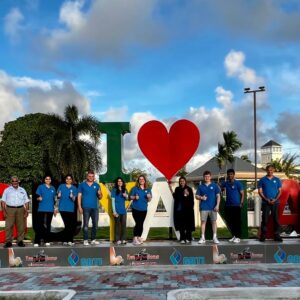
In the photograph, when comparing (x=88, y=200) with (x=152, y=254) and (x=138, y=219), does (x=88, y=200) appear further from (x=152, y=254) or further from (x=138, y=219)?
(x=152, y=254)

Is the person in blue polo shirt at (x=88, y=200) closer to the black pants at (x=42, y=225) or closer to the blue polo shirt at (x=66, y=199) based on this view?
the blue polo shirt at (x=66, y=199)

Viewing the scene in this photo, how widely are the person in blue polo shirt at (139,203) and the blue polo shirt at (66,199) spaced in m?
1.32

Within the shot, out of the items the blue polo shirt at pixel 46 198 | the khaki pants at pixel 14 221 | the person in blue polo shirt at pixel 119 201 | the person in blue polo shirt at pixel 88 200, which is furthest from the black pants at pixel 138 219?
the khaki pants at pixel 14 221

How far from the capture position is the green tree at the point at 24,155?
120 ft

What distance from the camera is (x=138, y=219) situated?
1023 centimetres

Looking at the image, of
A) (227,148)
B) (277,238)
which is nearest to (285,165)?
(227,148)

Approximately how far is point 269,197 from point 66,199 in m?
4.46

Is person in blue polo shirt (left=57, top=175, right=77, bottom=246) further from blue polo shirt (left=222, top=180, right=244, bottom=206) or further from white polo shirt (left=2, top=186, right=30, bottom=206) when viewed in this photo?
blue polo shirt (left=222, top=180, right=244, bottom=206)

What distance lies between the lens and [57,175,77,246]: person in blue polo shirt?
402 inches

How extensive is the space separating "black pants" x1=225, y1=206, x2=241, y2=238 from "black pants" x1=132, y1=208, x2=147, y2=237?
1880 mm

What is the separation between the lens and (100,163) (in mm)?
28359

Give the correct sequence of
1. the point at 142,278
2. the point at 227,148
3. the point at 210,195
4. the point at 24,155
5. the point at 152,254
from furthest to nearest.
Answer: the point at 227,148
the point at 24,155
the point at 210,195
the point at 152,254
the point at 142,278

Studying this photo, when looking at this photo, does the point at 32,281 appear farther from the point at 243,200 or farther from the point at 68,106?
the point at 68,106

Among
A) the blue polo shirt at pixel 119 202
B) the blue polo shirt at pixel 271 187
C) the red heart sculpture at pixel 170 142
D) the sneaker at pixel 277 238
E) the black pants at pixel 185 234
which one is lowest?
the sneaker at pixel 277 238
